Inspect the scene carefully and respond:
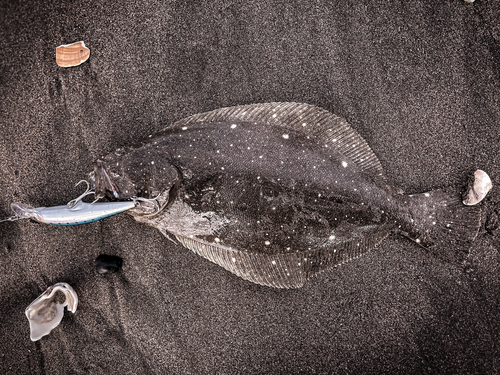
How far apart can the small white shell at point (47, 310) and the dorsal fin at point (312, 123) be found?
133 centimetres

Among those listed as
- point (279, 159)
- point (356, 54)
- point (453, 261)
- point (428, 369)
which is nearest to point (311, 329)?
point (428, 369)

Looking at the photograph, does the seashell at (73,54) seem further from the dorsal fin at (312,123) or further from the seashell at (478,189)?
the seashell at (478,189)

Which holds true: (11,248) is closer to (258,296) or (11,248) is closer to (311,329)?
(258,296)

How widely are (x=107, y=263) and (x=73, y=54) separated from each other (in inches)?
60.5

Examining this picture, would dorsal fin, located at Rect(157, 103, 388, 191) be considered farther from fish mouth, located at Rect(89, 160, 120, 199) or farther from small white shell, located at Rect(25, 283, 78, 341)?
small white shell, located at Rect(25, 283, 78, 341)

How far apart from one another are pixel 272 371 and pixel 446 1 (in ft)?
9.63

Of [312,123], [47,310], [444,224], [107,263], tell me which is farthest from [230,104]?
[47,310]

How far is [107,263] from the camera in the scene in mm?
2186

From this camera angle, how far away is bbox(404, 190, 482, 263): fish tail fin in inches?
81.0

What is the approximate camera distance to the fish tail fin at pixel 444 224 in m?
2.06

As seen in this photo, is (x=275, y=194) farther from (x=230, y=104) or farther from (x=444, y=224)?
(x=444, y=224)

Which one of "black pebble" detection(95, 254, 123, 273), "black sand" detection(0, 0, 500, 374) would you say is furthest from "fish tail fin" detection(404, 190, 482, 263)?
"black pebble" detection(95, 254, 123, 273)

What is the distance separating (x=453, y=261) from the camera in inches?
83.2

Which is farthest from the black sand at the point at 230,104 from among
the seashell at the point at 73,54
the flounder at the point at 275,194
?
the flounder at the point at 275,194
